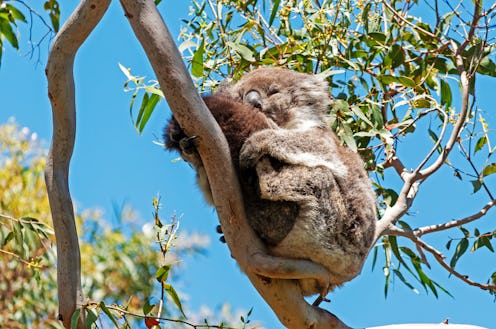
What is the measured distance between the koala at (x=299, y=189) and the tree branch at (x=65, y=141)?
1.52 feet

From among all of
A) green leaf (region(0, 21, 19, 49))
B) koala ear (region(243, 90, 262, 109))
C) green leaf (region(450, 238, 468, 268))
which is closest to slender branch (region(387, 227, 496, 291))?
green leaf (region(450, 238, 468, 268))

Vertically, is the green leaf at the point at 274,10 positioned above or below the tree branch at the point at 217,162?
above

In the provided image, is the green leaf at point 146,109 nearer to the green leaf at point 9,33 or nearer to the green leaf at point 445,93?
the green leaf at point 9,33

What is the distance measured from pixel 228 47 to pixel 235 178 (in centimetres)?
147

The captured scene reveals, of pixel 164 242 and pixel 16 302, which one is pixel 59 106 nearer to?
pixel 164 242

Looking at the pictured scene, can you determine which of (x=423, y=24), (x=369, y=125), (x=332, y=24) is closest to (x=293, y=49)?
(x=332, y=24)

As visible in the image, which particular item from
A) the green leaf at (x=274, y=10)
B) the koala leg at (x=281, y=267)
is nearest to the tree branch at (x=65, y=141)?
the koala leg at (x=281, y=267)

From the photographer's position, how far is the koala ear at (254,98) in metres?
3.93

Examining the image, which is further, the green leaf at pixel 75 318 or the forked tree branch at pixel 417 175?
the forked tree branch at pixel 417 175

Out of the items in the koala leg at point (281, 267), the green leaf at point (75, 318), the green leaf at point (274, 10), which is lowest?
the green leaf at point (75, 318)

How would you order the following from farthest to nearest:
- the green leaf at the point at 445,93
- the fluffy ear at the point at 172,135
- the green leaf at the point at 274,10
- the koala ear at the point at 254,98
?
1. the green leaf at the point at 445,93
2. the green leaf at the point at 274,10
3. the koala ear at the point at 254,98
4. the fluffy ear at the point at 172,135

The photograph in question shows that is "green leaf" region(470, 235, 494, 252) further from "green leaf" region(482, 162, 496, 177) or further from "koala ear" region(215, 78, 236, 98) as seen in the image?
"koala ear" region(215, 78, 236, 98)

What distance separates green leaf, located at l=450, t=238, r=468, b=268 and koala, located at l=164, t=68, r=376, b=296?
106cm

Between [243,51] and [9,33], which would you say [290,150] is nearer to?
[243,51]
